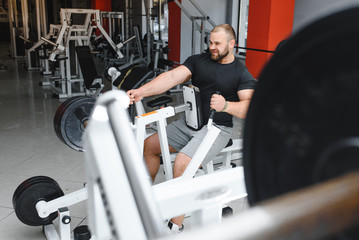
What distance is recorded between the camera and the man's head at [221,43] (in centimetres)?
229

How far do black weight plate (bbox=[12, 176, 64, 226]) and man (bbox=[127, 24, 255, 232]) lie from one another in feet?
2.09

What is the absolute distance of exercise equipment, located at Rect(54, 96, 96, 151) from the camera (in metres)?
1.82

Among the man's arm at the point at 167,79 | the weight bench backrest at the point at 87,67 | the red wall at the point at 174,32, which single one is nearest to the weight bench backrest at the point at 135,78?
the man's arm at the point at 167,79

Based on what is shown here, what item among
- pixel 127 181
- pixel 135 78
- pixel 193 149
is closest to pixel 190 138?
pixel 193 149

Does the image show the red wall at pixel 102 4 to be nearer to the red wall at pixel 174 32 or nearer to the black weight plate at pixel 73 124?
the red wall at pixel 174 32

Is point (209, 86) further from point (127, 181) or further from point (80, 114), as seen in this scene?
point (127, 181)

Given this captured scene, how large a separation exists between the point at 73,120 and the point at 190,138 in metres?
0.79

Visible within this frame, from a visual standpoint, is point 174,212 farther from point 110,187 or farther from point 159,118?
point 159,118

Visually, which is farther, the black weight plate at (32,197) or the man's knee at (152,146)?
the man's knee at (152,146)

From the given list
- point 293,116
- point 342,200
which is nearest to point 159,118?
point 293,116

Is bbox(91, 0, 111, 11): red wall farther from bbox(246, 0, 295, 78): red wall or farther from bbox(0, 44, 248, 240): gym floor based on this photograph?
bbox(246, 0, 295, 78): red wall

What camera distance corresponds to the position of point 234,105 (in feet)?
6.89

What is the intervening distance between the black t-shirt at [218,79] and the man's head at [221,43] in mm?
56

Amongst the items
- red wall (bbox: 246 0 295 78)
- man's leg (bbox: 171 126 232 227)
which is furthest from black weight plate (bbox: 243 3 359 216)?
red wall (bbox: 246 0 295 78)
